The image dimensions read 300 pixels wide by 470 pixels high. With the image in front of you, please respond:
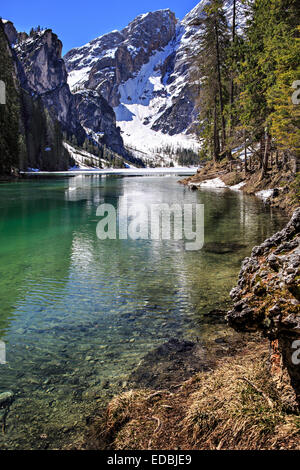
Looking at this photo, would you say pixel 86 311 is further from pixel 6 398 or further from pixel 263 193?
pixel 263 193

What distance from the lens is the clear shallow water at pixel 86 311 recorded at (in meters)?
3.88

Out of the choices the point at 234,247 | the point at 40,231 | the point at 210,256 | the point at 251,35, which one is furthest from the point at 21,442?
the point at 251,35

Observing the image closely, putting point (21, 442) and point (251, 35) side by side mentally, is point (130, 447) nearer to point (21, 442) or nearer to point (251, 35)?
point (21, 442)

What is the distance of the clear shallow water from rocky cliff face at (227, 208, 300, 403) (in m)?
1.81

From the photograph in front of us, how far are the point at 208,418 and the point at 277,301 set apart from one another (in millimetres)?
1385

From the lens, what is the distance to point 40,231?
15.9m

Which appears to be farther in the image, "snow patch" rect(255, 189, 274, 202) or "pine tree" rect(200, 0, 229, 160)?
"pine tree" rect(200, 0, 229, 160)

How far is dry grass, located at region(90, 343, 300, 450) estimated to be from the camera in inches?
114

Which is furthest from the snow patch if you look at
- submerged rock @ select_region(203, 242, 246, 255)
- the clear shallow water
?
submerged rock @ select_region(203, 242, 246, 255)

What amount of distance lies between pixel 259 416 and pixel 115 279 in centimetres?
599
